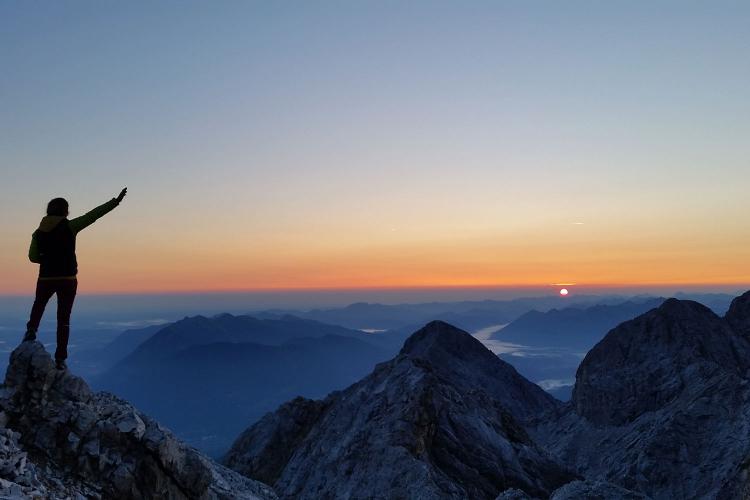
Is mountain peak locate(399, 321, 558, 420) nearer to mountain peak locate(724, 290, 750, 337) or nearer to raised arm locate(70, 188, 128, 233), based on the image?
mountain peak locate(724, 290, 750, 337)

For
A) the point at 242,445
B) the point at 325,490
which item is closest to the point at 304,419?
the point at 242,445

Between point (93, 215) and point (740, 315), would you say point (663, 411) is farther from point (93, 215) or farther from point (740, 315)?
point (93, 215)

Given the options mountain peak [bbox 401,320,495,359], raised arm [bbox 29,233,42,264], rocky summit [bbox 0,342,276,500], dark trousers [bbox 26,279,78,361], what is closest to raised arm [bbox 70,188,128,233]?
raised arm [bbox 29,233,42,264]

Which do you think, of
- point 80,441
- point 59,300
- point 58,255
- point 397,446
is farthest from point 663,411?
point 58,255

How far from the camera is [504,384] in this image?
12862 cm

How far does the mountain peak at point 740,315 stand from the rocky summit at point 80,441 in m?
125

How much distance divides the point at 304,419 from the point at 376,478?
1930 cm

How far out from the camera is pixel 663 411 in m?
85.3

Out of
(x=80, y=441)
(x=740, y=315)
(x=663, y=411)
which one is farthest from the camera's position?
(x=740, y=315)

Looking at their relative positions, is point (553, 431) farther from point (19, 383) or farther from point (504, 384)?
point (19, 383)

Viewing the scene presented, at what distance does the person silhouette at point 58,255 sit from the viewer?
17344mm

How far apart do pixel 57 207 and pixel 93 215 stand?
1242 millimetres

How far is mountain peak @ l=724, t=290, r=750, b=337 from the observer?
114 m

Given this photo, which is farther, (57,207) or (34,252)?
(57,207)
